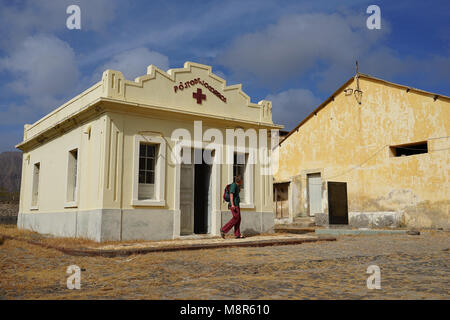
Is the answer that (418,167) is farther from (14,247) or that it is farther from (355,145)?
(14,247)

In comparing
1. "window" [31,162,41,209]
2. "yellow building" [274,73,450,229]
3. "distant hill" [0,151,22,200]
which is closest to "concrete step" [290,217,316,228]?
"yellow building" [274,73,450,229]

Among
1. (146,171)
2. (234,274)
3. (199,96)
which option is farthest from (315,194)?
(234,274)

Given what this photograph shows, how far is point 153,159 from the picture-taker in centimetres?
1287

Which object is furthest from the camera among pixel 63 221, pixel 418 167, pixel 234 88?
pixel 418 167

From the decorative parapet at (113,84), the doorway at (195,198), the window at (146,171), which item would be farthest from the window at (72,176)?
the doorway at (195,198)

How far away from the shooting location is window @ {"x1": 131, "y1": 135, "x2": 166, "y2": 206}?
40.6ft

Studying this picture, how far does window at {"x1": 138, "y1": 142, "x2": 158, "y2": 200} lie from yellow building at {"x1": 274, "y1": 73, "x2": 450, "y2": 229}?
34.7 feet
